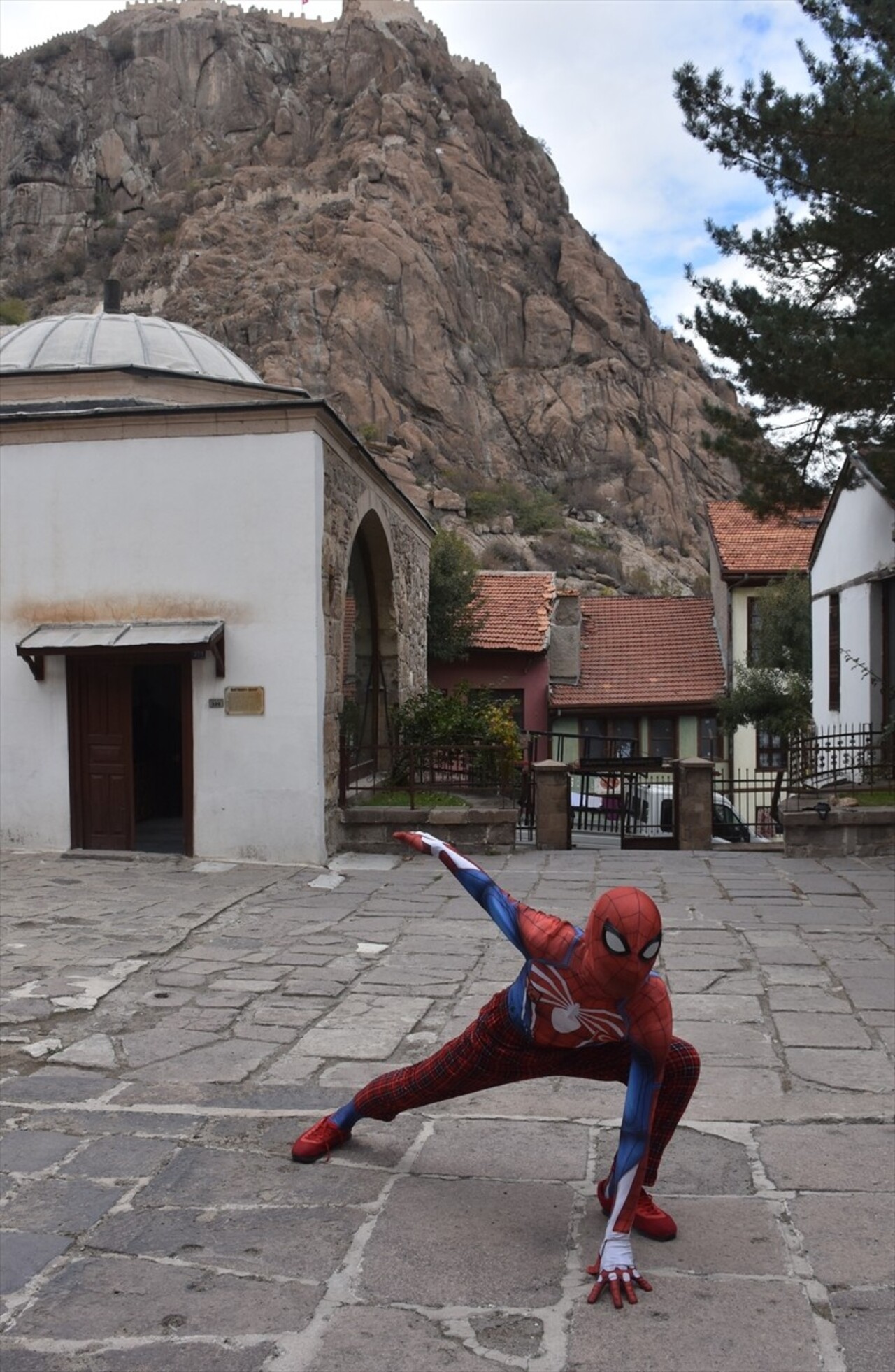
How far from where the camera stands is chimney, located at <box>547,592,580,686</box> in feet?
86.8

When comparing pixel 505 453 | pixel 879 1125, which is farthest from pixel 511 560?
pixel 879 1125

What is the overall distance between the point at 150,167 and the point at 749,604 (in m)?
54.1

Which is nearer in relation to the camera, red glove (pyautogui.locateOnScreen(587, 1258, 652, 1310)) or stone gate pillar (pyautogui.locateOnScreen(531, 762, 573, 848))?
red glove (pyautogui.locateOnScreen(587, 1258, 652, 1310))

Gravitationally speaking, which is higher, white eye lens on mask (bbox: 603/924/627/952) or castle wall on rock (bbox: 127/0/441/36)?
castle wall on rock (bbox: 127/0/441/36)

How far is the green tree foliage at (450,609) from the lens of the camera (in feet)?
82.2

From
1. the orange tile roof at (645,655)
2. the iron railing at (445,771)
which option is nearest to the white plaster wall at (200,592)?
the iron railing at (445,771)

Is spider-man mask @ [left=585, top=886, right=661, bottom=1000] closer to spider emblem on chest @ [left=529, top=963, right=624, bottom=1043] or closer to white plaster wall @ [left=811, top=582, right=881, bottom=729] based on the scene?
spider emblem on chest @ [left=529, top=963, right=624, bottom=1043]

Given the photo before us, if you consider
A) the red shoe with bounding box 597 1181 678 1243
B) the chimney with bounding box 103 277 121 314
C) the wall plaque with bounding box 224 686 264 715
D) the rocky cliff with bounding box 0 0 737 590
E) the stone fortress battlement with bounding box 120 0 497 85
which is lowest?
the red shoe with bounding box 597 1181 678 1243

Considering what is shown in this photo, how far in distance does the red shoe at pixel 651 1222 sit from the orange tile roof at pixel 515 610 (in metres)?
22.5

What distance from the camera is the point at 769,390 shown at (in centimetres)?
1115

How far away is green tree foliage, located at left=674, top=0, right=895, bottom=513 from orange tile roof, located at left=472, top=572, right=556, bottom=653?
13876mm

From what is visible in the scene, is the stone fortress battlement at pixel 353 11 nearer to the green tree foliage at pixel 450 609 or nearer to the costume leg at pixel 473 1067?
the green tree foliage at pixel 450 609

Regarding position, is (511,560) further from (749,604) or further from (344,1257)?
(344,1257)

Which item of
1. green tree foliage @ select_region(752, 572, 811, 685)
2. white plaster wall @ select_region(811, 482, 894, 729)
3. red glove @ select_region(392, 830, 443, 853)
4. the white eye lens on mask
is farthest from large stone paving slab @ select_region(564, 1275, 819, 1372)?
green tree foliage @ select_region(752, 572, 811, 685)
